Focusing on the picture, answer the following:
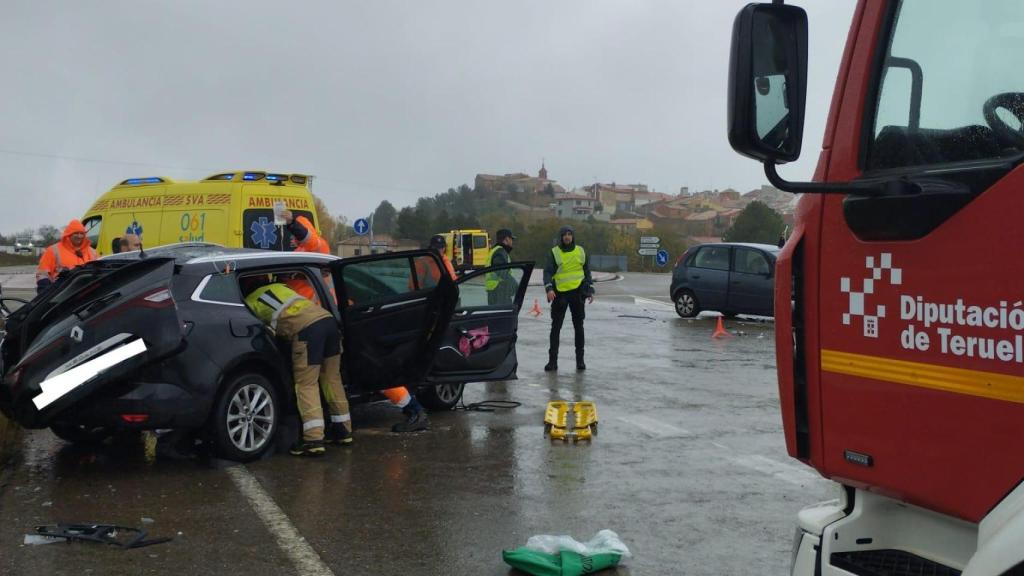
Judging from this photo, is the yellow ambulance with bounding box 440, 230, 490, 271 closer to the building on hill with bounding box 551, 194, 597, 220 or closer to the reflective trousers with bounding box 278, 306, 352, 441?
the reflective trousers with bounding box 278, 306, 352, 441

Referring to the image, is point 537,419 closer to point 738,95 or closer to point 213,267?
point 213,267

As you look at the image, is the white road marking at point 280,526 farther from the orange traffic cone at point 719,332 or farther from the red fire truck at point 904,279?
the orange traffic cone at point 719,332

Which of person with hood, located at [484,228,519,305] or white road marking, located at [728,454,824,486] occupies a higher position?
person with hood, located at [484,228,519,305]

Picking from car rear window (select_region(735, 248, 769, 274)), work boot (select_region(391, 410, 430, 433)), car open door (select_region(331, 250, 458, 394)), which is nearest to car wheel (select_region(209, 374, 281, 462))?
car open door (select_region(331, 250, 458, 394))

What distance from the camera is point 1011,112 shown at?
8.84ft

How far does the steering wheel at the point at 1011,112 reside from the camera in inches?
105

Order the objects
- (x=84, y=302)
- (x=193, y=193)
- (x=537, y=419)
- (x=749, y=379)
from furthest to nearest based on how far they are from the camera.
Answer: (x=193, y=193) < (x=749, y=379) < (x=537, y=419) < (x=84, y=302)

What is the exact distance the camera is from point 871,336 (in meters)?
2.99

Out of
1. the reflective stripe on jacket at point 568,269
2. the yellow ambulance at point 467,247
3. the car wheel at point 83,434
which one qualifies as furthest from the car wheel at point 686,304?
the yellow ambulance at point 467,247

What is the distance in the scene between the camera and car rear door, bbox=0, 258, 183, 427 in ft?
21.5

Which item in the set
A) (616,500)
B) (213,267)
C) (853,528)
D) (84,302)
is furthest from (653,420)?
(853,528)

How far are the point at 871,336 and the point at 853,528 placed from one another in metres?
0.62

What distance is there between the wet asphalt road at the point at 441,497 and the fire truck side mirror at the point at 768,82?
287 cm

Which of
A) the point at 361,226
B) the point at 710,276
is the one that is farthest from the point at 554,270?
the point at 361,226
